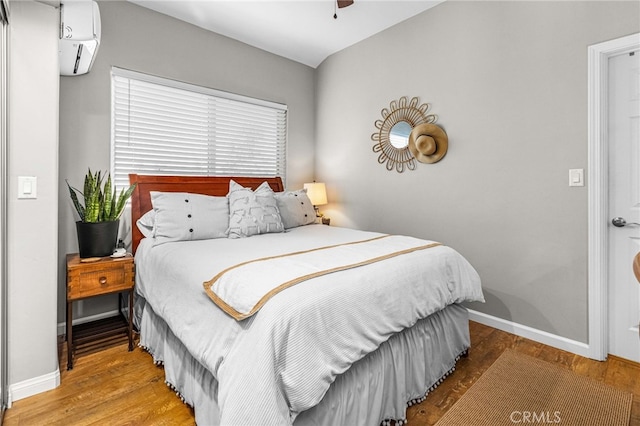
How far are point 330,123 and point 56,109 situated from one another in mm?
2829

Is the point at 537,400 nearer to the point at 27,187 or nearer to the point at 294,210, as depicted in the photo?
the point at 294,210

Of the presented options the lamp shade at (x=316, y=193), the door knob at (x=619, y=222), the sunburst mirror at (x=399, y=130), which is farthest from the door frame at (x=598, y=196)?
A: the lamp shade at (x=316, y=193)

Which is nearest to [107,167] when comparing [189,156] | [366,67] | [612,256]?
[189,156]

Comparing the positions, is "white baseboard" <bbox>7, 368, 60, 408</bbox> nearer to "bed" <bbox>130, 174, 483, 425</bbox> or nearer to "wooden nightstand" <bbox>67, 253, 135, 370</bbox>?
"wooden nightstand" <bbox>67, 253, 135, 370</bbox>

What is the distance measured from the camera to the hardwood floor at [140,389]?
1608 millimetres

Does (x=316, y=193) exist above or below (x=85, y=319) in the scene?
above

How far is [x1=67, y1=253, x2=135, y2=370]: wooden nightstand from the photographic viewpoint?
6.67 feet

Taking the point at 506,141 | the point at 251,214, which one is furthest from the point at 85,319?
the point at 506,141

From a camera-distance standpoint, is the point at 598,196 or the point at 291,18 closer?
the point at 598,196

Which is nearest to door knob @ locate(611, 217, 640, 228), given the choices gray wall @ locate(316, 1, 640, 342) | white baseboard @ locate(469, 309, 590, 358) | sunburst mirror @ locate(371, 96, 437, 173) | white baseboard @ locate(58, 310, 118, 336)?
gray wall @ locate(316, 1, 640, 342)

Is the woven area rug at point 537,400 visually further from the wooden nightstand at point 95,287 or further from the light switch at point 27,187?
the light switch at point 27,187

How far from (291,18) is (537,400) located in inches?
140

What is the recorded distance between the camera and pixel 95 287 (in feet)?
6.93

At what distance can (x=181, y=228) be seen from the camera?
2369 mm
